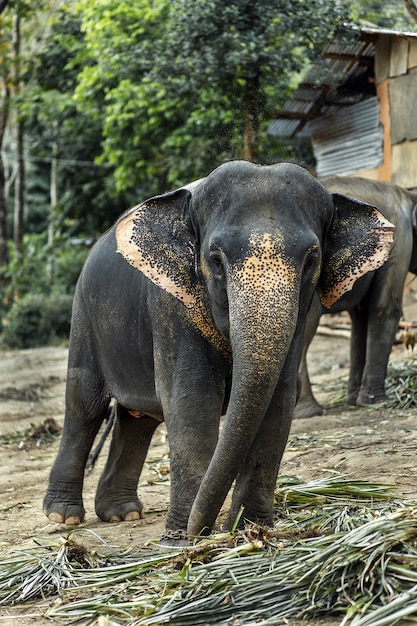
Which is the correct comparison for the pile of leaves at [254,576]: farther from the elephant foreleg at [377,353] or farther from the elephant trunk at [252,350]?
the elephant foreleg at [377,353]

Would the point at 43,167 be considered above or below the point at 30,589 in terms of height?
below

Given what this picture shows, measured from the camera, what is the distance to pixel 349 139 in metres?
14.4

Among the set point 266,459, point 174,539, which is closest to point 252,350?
point 266,459

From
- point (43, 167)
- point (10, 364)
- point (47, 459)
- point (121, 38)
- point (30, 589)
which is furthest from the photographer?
point (43, 167)

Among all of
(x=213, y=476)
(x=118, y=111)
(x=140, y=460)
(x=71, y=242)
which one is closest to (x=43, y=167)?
(x=71, y=242)

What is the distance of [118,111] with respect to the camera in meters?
16.2

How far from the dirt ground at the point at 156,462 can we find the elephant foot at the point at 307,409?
0.54 feet

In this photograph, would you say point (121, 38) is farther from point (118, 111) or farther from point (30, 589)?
point (30, 589)

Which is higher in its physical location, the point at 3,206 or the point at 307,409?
the point at 307,409

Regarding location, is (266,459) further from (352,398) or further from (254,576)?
(352,398)

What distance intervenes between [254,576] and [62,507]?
8.19ft

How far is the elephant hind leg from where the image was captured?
230 inches

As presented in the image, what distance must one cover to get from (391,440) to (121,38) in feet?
32.3

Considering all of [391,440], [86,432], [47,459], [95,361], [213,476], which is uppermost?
[213,476]
